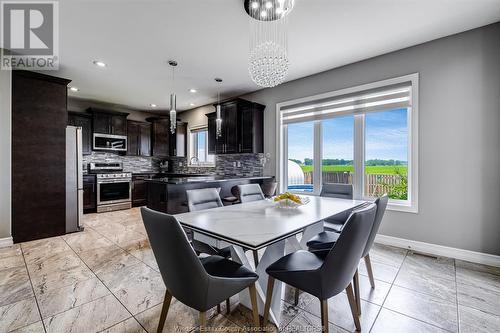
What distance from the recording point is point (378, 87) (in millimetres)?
3248

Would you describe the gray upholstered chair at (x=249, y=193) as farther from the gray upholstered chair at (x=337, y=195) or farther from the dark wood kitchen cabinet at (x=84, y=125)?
the dark wood kitchen cabinet at (x=84, y=125)

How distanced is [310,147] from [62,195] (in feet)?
14.1

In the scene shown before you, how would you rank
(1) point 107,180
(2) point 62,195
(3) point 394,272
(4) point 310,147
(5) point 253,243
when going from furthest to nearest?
(1) point 107,180
(4) point 310,147
(2) point 62,195
(3) point 394,272
(5) point 253,243

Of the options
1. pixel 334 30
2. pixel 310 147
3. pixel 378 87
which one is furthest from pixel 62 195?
pixel 378 87

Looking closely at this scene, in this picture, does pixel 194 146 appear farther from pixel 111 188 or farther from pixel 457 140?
pixel 457 140

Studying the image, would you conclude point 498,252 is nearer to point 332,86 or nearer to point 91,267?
point 332,86

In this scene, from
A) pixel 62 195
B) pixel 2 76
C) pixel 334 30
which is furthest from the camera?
pixel 62 195

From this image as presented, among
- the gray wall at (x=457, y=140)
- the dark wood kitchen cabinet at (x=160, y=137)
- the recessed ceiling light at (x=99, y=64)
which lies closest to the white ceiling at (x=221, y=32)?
the recessed ceiling light at (x=99, y=64)

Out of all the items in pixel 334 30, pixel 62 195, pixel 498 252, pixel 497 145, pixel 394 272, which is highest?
pixel 334 30

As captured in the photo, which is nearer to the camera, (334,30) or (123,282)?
(123,282)

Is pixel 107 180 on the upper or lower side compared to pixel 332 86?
lower

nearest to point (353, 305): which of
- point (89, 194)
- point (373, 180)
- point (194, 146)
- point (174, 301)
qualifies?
point (174, 301)

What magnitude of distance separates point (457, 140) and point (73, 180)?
5644 millimetres

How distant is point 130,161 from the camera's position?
21.1ft
